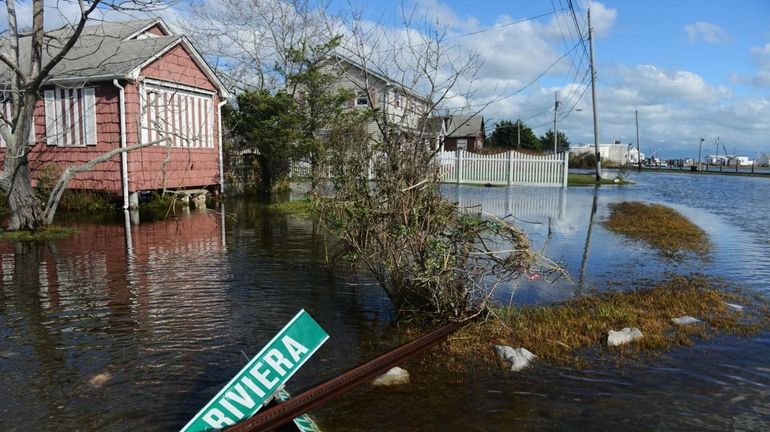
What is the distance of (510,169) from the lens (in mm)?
27859

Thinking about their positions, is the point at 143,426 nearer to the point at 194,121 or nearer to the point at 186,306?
the point at 186,306

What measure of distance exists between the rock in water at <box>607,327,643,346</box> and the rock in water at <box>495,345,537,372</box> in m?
0.87

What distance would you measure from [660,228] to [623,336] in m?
8.83

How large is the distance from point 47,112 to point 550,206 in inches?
586

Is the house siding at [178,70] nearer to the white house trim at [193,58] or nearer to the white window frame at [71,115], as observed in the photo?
the white house trim at [193,58]

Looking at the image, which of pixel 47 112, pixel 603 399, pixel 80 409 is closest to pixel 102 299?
pixel 80 409

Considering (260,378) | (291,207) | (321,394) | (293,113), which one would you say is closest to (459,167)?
(293,113)

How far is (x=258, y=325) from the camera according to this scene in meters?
5.92

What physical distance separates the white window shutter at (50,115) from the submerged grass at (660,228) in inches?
580

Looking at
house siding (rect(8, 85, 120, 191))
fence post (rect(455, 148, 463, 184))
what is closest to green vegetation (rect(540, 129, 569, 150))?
fence post (rect(455, 148, 463, 184))

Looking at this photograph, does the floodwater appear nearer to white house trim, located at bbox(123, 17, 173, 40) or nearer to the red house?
the red house

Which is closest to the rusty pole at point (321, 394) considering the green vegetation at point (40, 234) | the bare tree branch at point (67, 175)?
the bare tree branch at point (67, 175)

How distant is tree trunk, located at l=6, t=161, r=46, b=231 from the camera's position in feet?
37.0

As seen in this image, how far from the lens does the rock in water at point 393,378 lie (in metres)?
4.59
